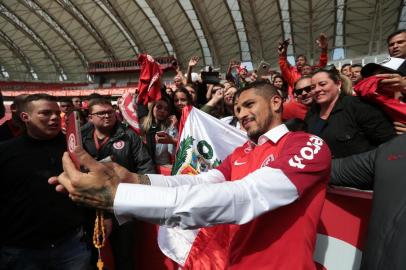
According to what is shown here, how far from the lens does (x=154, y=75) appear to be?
4.89 meters

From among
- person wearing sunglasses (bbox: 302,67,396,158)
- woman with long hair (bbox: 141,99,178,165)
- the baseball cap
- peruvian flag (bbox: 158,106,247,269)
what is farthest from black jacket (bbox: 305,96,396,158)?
woman with long hair (bbox: 141,99,178,165)

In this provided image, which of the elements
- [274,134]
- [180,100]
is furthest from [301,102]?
[274,134]

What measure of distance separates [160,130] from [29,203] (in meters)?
1.98

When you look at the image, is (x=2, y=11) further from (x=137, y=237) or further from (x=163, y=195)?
(x=163, y=195)

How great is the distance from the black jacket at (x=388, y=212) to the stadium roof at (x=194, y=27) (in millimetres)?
24408

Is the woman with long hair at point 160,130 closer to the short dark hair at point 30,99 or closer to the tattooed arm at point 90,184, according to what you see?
the short dark hair at point 30,99

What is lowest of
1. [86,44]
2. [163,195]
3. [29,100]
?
[163,195]

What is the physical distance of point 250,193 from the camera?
1.18 m

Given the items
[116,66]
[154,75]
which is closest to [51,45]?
[116,66]

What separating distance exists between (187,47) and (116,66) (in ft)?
28.1

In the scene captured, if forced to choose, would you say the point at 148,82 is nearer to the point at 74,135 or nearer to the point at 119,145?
the point at 119,145

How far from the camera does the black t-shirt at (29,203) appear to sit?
2.34 meters

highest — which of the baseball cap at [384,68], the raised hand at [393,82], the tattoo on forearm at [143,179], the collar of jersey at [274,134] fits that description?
the baseball cap at [384,68]

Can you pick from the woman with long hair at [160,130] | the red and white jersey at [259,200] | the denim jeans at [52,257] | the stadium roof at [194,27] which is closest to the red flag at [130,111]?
the woman with long hair at [160,130]
